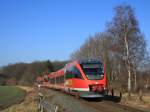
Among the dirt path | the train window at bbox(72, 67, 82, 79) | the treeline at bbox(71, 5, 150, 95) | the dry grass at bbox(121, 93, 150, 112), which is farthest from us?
the treeline at bbox(71, 5, 150, 95)

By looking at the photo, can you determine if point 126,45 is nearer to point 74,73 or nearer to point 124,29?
point 124,29

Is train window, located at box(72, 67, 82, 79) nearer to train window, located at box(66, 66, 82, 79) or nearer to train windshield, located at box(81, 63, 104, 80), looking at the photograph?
train window, located at box(66, 66, 82, 79)

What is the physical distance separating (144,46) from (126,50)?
6.55 meters

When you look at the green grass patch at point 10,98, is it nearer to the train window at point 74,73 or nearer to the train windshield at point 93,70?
the train window at point 74,73

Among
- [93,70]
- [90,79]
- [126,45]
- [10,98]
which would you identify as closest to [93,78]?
[90,79]

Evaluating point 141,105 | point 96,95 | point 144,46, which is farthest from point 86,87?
point 144,46

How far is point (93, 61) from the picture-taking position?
106ft

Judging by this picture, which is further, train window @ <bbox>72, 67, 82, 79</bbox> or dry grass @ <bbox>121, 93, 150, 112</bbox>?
train window @ <bbox>72, 67, 82, 79</bbox>

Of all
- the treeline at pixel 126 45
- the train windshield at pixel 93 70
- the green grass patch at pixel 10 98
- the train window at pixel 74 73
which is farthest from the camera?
the treeline at pixel 126 45

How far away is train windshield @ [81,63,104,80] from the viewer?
102 ft

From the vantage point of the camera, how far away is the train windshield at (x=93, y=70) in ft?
102

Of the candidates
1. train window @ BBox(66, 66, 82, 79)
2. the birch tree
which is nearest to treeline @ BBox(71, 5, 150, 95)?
the birch tree

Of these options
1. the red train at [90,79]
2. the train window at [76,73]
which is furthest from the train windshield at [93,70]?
the train window at [76,73]

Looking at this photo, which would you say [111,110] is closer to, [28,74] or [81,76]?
[81,76]
